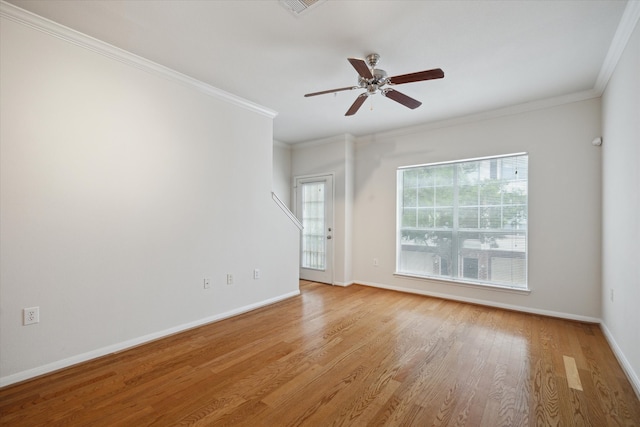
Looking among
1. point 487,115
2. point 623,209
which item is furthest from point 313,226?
point 623,209

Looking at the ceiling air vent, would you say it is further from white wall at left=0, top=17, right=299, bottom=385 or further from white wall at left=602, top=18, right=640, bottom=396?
white wall at left=602, top=18, right=640, bottom=396

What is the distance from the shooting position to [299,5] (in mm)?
2018

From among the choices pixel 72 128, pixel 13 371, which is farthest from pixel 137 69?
pixel 13 371

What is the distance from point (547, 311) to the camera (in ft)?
11.7

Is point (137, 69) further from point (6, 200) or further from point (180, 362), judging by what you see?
point (180, 362)

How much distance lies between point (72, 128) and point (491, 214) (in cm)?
466

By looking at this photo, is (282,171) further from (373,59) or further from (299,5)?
(299,5)

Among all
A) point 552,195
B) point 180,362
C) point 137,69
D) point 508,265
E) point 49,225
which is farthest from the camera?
point 508,265

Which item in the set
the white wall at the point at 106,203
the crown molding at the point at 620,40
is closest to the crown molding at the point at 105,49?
the white wall at the point at 106,203

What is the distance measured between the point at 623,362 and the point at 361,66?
123 inches

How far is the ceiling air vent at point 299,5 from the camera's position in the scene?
78.1 inches

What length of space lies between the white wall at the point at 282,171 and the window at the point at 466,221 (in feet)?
7.14

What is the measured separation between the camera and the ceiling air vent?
6.51 ft

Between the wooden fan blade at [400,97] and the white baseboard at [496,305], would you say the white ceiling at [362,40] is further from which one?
the white baseboard at [496,305]
